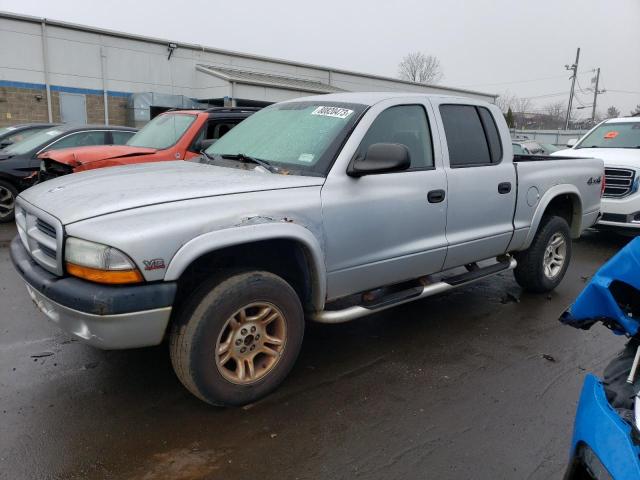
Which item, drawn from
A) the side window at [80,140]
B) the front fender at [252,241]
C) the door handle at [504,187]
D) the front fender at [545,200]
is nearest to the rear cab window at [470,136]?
the door handle at [504,187]

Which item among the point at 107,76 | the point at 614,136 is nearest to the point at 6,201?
the point at 614,136

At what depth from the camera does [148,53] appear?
74.1ft

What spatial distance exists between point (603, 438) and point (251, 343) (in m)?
1.97

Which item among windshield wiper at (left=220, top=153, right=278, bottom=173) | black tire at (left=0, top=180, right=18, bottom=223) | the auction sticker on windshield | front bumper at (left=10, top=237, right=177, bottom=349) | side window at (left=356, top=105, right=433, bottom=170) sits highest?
the auction sticker on windshield

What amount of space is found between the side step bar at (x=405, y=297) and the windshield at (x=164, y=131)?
172 inches

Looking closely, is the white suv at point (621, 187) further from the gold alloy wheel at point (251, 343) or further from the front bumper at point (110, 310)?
the front bumper at point (110, 310)

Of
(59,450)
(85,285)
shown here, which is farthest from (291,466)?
(85,285)

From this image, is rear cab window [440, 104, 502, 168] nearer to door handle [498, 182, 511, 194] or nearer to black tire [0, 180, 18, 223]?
door handle [498, 182, 511, 194]

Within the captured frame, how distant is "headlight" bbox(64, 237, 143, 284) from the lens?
2.48m

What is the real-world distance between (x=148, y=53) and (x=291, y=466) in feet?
77.0

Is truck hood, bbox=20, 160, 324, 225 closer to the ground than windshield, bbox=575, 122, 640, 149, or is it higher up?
closer to the ground

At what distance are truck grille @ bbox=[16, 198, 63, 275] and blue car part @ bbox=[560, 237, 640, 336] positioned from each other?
2.48m

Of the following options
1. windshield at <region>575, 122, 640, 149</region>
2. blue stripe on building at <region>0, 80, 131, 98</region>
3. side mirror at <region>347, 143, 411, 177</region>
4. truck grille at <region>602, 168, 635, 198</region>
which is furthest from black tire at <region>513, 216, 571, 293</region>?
blue stripe on building at <region>0, 80, 131, 98</region>

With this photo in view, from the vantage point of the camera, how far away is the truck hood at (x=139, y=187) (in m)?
2.72
